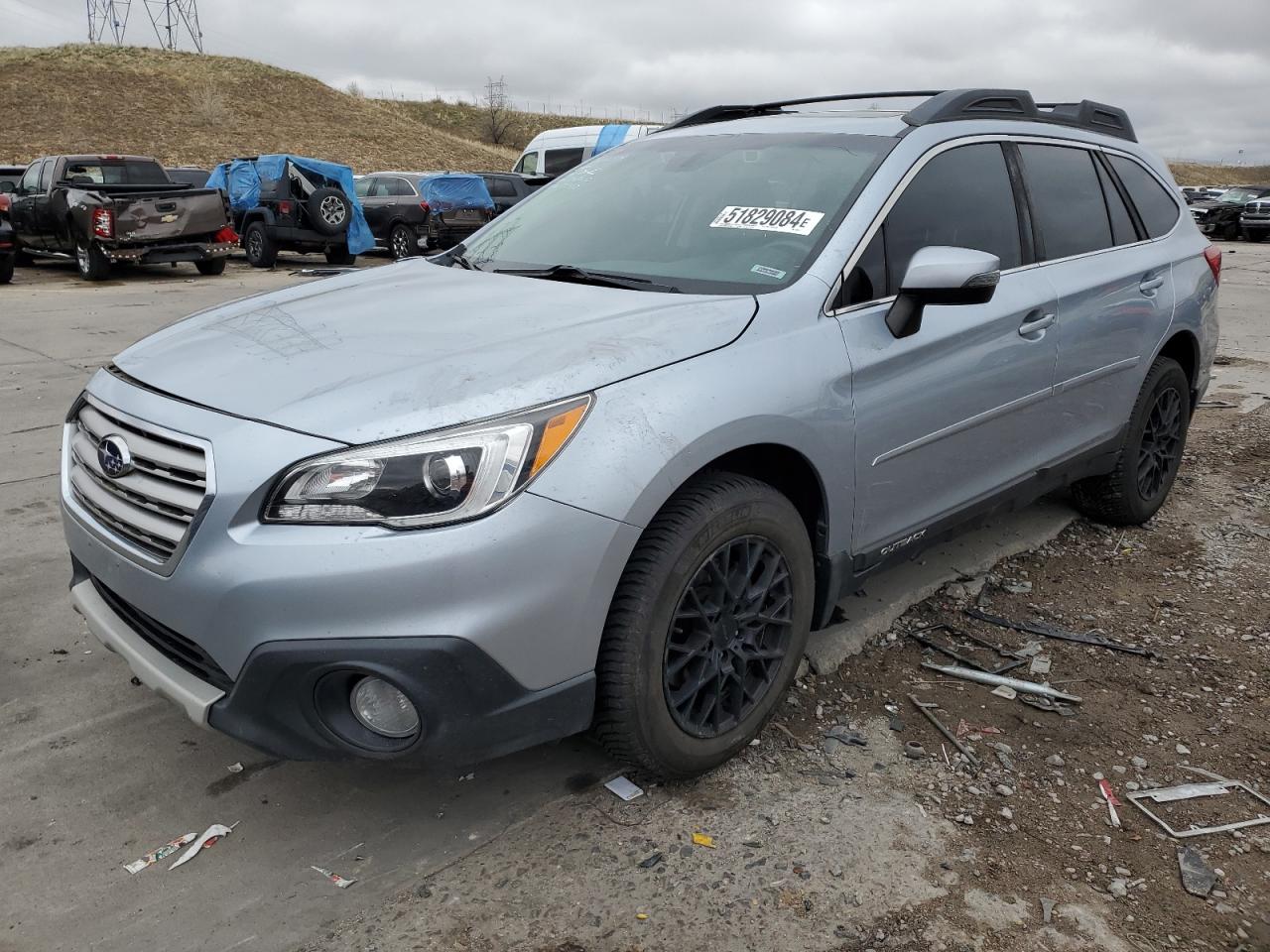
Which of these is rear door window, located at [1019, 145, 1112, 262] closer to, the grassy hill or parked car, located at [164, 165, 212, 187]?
parked car, located at [164, 165, 212, 187]

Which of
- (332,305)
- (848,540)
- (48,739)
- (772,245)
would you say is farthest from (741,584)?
(48,739)

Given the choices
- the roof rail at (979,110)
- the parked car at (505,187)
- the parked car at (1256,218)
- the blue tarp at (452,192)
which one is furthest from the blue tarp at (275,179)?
the parked car at (1256,218)

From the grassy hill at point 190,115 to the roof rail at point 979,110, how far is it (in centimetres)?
4294

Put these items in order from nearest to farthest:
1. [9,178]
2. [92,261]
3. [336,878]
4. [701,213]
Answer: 1. [336,878]
2. [701,213]
3. [92,261]
4. [9,178]

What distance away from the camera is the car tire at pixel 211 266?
50.4ft

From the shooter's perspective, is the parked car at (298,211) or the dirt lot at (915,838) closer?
the dirt lot at (915,838)

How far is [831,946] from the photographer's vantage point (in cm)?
213

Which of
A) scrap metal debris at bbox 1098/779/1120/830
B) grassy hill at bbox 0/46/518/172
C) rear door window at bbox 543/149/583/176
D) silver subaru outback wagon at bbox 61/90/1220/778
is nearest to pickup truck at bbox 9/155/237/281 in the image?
rear door window at bbox 543/149/583/176

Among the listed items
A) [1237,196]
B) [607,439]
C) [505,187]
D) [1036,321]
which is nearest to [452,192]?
[505,187]

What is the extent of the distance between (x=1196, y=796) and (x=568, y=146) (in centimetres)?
2196

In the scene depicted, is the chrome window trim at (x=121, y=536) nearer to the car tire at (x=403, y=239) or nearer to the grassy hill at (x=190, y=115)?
the car tire at (x=403, y=239)

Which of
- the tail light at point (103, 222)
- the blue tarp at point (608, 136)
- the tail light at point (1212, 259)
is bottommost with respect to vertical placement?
the tail light at point (103, 222)

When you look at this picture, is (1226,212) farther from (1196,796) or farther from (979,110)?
(1196,796)

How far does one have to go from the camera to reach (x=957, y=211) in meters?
3.32
